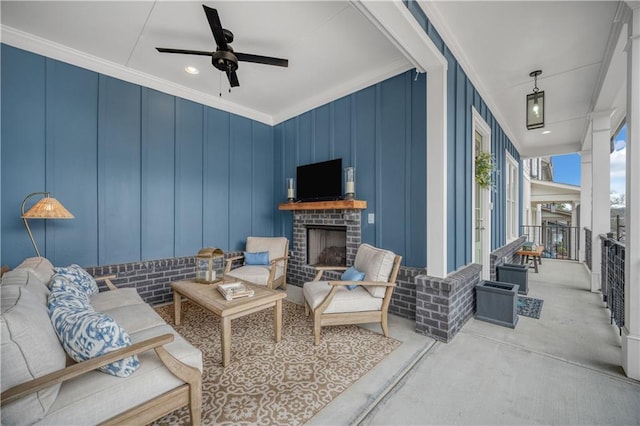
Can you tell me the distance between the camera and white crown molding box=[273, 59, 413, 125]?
10.6 ft

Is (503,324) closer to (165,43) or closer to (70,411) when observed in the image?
(70,411)

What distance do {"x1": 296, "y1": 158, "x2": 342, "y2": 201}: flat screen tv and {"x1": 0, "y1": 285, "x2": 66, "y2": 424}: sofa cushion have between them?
3.20 metres

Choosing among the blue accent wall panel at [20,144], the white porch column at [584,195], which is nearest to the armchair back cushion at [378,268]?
the blue accent wall panel at [20,144]

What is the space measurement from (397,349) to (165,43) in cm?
396

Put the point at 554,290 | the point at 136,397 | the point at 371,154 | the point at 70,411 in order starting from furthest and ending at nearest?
the point at 554,290 → the point at 371,154 → the point at 136,397 → the point at 70,411

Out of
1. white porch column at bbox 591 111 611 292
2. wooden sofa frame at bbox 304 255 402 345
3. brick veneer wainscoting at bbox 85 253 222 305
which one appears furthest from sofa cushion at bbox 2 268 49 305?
white porch column at bbox 591 111 611 292

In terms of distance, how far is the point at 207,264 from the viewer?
295cm

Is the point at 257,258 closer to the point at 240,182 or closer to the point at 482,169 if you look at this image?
the point at 240,182

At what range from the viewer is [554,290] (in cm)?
420

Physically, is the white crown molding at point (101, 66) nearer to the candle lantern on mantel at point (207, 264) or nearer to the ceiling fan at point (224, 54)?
the ceiling fan at point (224, 54)

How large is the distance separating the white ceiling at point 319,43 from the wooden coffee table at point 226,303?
2.58 m

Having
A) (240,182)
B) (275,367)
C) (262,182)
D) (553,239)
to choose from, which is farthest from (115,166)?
(553,239)

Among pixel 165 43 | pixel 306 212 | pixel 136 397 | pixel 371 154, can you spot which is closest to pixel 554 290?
pixel 371 154

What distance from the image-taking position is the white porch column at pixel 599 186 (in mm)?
4070
